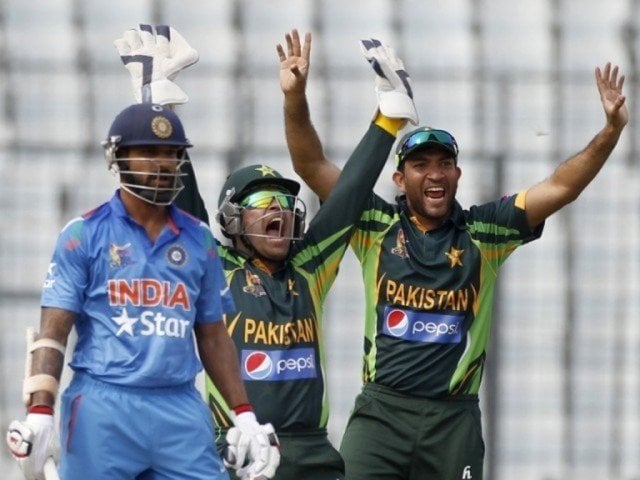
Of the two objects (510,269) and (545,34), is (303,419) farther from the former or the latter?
(545,34)

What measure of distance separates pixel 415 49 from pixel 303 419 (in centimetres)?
681

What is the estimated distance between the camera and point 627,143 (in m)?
11.6

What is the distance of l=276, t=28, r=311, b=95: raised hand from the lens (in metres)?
6.87

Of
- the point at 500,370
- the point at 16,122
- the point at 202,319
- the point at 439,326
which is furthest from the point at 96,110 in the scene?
the point at 202,319

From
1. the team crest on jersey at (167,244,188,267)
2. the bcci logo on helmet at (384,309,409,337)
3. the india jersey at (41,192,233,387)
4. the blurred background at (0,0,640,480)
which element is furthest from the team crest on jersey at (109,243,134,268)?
the blurred background at (0,0,640,480)

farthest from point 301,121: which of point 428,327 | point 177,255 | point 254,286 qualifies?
point 177,255

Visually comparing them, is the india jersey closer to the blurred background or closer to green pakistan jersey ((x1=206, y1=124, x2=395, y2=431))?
green pakistan jersey ((x1=206, y1=124, x2=395, y2=431))

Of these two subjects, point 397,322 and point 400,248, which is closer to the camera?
→ point 397,322

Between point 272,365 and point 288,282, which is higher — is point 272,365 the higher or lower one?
the lower one

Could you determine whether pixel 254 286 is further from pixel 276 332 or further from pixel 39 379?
pixel 39 379

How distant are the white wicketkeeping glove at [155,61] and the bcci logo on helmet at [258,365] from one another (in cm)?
110

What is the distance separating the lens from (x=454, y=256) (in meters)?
7.25

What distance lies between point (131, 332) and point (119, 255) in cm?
26

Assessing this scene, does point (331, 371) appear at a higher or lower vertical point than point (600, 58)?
lower
